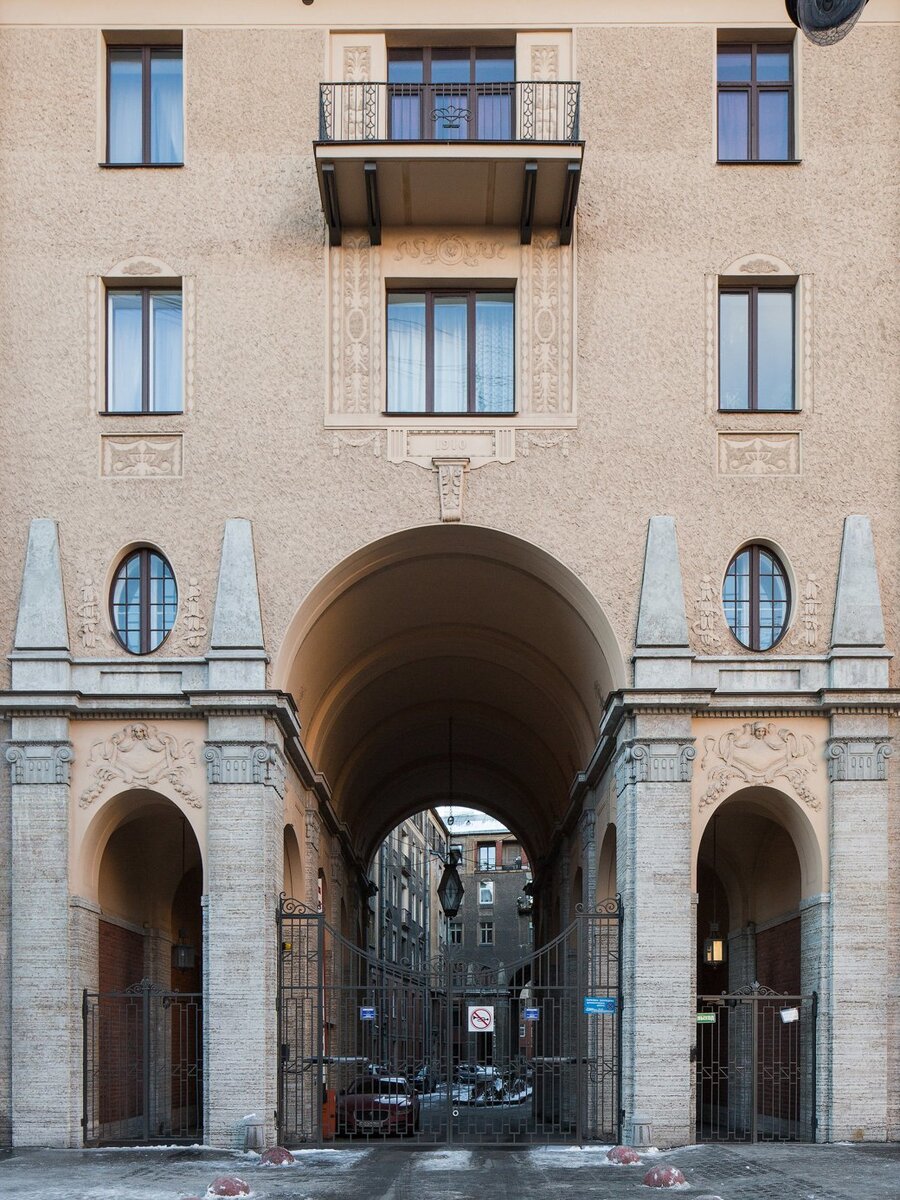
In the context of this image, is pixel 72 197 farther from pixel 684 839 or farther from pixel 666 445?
pixel 684 839

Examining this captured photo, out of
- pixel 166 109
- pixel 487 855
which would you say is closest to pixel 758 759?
pixel 166 109

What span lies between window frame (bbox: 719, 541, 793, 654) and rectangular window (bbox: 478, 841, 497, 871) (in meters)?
68.5

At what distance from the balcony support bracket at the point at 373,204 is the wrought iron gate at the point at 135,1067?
11.0 metres

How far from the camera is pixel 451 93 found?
75.4 ft

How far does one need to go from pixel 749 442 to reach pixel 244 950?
1006cm

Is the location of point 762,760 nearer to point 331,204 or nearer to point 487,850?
point 331,204

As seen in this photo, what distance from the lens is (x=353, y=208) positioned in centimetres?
2241

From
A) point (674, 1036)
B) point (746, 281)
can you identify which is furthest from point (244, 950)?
point (746, 281)

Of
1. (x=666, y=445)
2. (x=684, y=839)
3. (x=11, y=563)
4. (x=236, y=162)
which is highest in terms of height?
(x=236, y=162)

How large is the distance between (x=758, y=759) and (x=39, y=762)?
9995 mm

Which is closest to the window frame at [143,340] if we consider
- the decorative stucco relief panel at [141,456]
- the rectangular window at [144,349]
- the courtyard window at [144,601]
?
the rectangular window at [144,349]

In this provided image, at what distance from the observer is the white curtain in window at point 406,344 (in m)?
23.0

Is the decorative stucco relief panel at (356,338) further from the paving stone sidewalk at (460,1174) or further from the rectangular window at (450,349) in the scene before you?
the paving stone sidewalk at (460,1174)

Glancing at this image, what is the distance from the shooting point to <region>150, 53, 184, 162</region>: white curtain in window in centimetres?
A: 2325
